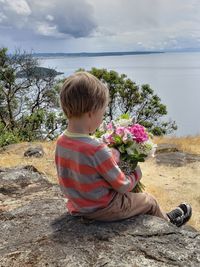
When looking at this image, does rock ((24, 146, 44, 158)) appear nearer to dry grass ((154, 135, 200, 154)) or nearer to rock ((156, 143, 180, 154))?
rock ((156, 143, 180, 154))

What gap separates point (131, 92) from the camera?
32.2 metres

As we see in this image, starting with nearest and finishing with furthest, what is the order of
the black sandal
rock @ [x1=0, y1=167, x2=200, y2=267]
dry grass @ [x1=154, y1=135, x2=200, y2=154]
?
rock @ [x1=0, y1=167, x2=200, y2=267], the black sandal, dry grass @ [x1=154, y1=135, x2=200, y2=154]

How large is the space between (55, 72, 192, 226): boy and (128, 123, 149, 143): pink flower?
0.34 meters

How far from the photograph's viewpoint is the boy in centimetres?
329

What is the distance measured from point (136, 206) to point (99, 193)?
0.45m

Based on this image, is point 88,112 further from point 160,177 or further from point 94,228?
point 160,177

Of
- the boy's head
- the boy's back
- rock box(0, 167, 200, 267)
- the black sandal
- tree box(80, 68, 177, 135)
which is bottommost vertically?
tree box(80, 68, 177, 135)

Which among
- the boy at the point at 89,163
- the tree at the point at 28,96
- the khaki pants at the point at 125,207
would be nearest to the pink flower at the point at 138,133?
the boy at the point at 89,163

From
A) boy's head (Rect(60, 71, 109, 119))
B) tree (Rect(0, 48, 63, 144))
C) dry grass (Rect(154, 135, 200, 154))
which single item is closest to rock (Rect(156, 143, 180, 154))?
dry grass (Rect(154, 135, 200, 154))

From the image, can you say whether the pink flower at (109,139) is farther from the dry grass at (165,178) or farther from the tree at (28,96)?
the tree at (28,96)

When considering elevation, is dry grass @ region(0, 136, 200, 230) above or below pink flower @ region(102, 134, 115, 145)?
below

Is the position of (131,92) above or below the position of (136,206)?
below

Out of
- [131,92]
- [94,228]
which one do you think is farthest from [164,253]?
[131,92]

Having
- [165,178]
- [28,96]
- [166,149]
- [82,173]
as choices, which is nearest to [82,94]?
[82,173]
